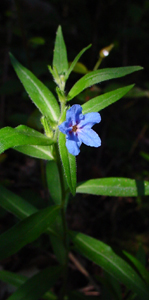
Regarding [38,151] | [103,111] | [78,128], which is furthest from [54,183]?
[103,111]

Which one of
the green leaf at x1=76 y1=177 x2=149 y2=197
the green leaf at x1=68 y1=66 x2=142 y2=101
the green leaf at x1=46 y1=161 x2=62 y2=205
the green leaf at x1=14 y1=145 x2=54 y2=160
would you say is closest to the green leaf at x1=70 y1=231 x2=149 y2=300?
the green leaf at x1=46 y1=161 x2=62 y2=205

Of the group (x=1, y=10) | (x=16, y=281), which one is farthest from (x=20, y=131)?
(x=1, y=10)

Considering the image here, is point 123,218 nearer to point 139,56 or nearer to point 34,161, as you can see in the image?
point 34,161

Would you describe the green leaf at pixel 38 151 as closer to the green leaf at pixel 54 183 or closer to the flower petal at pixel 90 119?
the flower petal at pixel 90 119

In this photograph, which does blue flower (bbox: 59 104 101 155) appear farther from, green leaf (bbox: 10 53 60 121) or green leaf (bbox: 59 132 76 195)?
green leaf (bbox: 10 53 60 121)

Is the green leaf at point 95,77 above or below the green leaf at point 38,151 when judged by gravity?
above

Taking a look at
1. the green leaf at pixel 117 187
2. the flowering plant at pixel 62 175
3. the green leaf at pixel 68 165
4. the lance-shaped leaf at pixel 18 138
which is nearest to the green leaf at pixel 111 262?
the flowering plant at pixel 62 175
